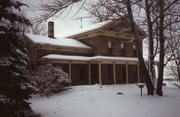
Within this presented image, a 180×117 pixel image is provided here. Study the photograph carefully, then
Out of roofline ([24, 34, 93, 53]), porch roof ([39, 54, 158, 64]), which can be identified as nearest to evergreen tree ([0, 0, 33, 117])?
porch roof ([39, 54, 158, 64])

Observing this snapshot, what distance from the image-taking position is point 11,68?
8.45 metres

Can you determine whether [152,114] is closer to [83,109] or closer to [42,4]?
[83,109]

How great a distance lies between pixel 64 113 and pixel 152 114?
4.22m

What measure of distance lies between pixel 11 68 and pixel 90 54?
20892 mm

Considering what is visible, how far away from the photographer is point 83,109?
442 inches

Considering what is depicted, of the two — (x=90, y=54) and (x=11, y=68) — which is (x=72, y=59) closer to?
(x=90, y=54)

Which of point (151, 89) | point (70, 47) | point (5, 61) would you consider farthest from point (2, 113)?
point (70, 47)

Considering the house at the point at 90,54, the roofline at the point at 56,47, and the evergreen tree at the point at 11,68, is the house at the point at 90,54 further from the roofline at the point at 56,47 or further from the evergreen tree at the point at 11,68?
the evergreen tree at the point at 11,68

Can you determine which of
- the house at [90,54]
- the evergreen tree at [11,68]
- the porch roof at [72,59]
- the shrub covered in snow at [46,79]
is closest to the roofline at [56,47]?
the house at [90,54]

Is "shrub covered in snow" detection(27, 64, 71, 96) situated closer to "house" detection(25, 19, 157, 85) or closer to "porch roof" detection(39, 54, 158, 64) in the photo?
"porch roof" detection(39, 54, 158, 64)

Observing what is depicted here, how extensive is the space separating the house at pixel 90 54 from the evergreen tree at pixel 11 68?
45.8ft

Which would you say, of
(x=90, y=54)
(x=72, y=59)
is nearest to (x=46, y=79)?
(x=72, y=59)

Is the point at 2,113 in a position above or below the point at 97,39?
below

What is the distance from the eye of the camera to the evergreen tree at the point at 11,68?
794 cm
